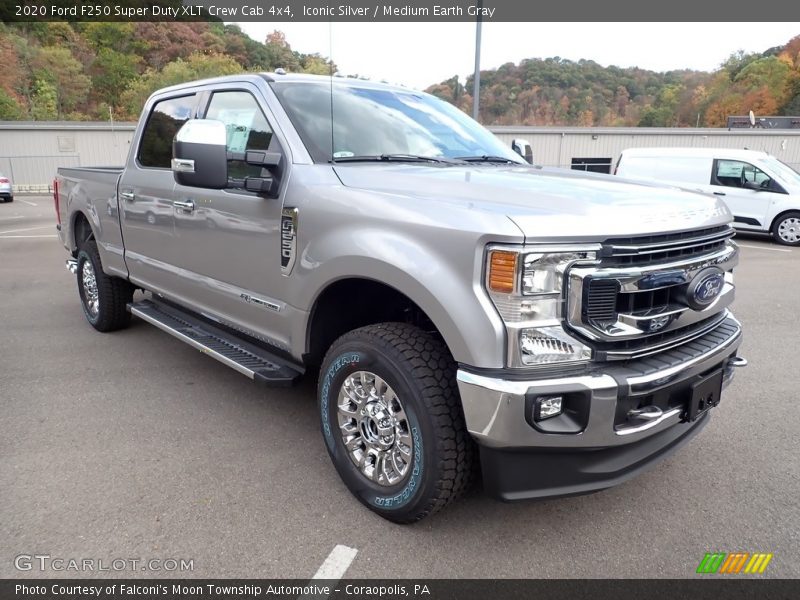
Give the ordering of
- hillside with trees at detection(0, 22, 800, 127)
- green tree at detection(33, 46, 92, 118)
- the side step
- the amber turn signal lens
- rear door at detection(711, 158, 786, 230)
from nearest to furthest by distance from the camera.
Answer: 1. the amber turn signal lens
2. the side step
3. rear door at detection(711, 158, 786, 230)
4. hillside with trees at detection(0, 22, 800, 127)
5. green tree at detection(33, 46, 92, 118)

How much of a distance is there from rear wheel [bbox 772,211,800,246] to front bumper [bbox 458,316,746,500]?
37.5 ft

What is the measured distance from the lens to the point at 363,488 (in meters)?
2.75

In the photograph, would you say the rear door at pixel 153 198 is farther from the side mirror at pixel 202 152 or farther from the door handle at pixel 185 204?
the side mirror at pixel 202 152

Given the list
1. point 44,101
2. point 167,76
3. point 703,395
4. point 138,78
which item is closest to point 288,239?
point 703,395

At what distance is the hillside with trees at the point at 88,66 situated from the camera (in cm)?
6556

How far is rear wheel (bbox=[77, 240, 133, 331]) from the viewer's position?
5301 mm

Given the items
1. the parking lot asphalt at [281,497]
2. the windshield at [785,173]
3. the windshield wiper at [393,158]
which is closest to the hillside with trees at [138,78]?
the windshield at [785,173]

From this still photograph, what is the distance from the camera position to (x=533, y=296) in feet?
6.91

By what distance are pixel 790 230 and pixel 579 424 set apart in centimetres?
1218

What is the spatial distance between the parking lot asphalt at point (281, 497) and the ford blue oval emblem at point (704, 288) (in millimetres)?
1028

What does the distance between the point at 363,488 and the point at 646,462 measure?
1230 mm

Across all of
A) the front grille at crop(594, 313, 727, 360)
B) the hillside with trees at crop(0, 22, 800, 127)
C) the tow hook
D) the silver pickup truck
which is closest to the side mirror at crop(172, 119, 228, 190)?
the silver pickup truck

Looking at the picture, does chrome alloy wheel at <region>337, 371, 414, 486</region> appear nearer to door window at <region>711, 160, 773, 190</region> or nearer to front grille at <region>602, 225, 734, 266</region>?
front grille at <region>602, 225, 734, 266</region>

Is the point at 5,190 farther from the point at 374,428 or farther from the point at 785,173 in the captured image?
the point at 785,173
